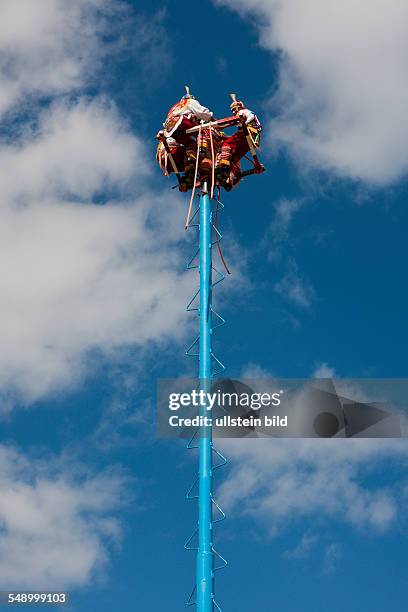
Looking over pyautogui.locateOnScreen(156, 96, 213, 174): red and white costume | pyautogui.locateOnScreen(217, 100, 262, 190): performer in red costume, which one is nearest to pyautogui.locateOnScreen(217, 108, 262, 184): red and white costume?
pyautogui.locateOnScreen(217, 100, 262, 190): performer in red costume

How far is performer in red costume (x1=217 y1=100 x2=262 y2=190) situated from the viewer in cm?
4450

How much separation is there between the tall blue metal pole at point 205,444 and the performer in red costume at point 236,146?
1304 millimetres

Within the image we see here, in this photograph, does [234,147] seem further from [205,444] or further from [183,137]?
[205,444]

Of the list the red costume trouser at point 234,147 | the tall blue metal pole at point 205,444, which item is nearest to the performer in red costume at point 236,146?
the red costume trouser at point 234,147

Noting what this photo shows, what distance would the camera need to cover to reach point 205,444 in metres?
38.5

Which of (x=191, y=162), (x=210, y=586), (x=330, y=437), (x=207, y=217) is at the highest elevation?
(x=191, y=162)

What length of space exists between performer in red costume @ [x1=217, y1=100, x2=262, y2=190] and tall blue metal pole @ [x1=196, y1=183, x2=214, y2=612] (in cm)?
130

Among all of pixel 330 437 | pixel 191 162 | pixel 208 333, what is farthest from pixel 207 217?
pixel 330 437

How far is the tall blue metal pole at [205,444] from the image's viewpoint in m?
36.1

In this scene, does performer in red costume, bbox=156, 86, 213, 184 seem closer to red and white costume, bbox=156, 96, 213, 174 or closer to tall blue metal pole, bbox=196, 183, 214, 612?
red and white costume, bbox=156, 96, 213, 174

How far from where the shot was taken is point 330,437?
130ft

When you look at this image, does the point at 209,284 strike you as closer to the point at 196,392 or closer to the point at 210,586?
the point at 196,392

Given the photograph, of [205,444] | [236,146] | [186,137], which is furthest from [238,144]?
[205,444]

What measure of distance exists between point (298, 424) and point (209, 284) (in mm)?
7455
